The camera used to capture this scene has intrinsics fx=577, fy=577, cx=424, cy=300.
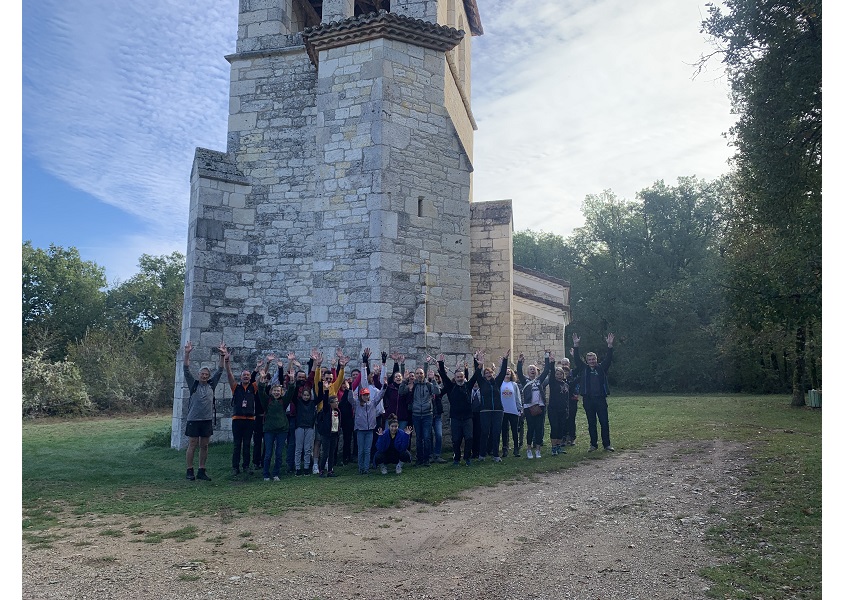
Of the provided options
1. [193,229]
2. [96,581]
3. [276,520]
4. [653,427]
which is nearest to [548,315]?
[653,427]

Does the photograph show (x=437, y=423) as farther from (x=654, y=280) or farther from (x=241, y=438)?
(x=654, y=280)

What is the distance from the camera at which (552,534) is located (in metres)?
5.26

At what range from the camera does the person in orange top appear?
8.06 m

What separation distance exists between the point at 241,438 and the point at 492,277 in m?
6.42

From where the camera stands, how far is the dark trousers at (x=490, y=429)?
8695mm

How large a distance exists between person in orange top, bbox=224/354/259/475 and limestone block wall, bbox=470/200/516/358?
546cm

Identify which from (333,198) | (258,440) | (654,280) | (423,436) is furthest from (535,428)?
(654,280)

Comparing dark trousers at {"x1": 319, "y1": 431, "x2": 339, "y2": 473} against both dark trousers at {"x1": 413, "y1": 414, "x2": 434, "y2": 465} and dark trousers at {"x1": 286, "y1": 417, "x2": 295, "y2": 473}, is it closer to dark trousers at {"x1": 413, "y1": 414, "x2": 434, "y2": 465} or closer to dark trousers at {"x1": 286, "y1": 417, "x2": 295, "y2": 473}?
dark trousers at {"x1": 286, "y1": 417, "x2": 295, "y2": 473}

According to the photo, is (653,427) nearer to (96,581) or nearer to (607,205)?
(96,581)

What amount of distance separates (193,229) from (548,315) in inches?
384

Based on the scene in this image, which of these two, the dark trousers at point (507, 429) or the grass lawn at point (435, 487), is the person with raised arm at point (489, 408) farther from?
the grass lawn at point (435, 487)

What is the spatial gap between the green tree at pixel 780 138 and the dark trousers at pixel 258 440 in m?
7.00

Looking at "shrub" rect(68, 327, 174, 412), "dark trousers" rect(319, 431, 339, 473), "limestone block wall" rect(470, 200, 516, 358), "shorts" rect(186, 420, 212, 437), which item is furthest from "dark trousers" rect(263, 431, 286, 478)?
"shrub" rect(68, 327, 174, 412)

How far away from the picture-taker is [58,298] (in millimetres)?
Result: 24391
